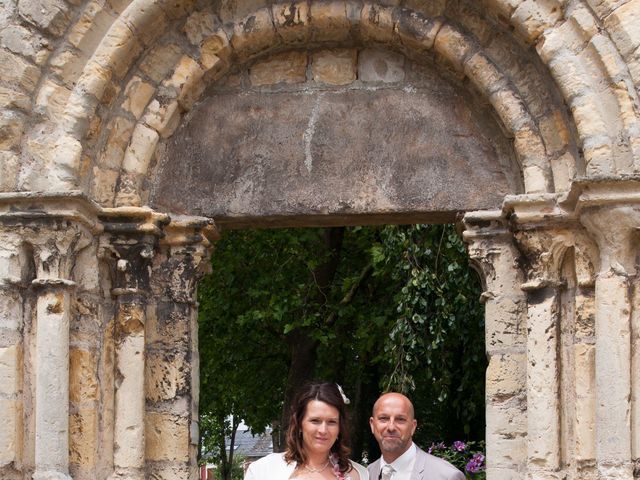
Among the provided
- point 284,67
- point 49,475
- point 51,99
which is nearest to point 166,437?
point 49,475

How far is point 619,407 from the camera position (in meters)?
4.76

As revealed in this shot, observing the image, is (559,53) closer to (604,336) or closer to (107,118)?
(604,336)

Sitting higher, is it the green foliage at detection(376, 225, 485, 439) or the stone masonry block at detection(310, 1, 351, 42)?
the stone masonry block at detection(310, 1, 351, 42)

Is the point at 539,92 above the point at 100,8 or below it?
below

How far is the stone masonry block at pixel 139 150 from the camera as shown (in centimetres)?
561

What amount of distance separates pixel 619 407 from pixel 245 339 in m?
9.02

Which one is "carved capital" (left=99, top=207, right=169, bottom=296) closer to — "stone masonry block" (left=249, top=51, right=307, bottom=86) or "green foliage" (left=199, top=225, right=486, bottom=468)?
"stone masonry block" (left=249, top=51, right=307, bottom=86)

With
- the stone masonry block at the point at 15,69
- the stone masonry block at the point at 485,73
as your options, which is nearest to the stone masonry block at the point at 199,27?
the stone masonry block at the point at 15,69

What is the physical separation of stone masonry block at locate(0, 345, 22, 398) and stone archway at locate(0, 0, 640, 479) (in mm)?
10

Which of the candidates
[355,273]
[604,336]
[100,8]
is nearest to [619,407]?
[604,336]

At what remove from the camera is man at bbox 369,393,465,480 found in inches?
179

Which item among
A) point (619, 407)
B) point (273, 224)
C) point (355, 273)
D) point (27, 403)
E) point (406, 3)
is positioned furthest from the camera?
point (355, 273)

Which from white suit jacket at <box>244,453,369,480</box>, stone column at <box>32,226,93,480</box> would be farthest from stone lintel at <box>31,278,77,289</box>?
white suit jacket at <box>244,453,369,480</box>

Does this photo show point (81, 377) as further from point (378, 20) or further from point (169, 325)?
point (378, 20)
